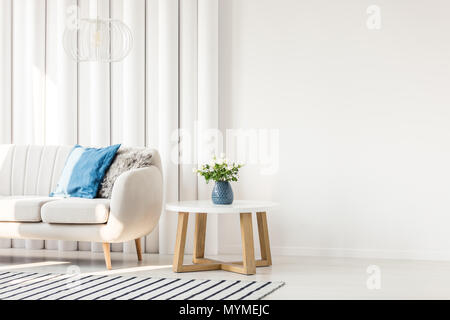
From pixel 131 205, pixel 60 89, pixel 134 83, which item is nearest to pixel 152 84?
pixel 134 83

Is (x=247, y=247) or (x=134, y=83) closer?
(x=247, y=247)

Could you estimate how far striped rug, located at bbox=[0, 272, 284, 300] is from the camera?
3107 mm

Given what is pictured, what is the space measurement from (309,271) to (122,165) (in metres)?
1.44

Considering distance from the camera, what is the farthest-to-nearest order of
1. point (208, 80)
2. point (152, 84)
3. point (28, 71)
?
point (28, 71) < point (152, 84) < point (208, 80)

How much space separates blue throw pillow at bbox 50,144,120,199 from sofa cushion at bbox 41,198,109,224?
222 mm

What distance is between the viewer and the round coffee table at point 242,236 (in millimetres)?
3773

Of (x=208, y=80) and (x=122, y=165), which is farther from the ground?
(x=208, y=80)

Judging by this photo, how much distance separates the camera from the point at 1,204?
13.5ft

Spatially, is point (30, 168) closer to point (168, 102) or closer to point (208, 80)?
point (168, 102)

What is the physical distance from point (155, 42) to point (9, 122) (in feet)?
4.56

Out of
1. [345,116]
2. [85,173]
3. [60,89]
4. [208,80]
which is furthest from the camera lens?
[60,89]

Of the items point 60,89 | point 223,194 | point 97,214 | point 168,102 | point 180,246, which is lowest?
point 180,246

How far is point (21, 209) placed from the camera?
4066 mm
